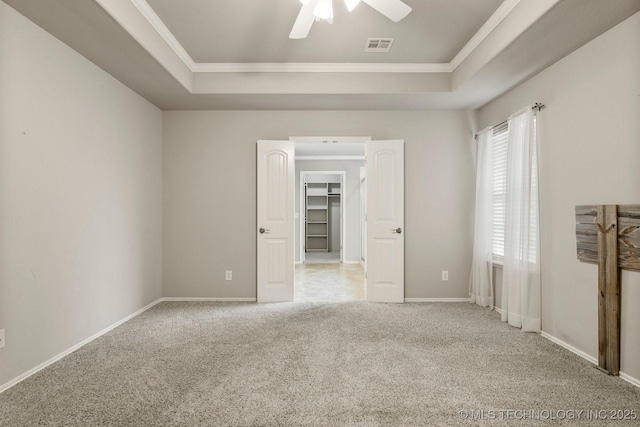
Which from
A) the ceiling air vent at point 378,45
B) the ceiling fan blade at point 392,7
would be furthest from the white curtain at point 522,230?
the ceiling fan blade at point 392,7

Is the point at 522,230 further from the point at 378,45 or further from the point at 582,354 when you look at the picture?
the point at 378,45

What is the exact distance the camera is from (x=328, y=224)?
10547 millimetres

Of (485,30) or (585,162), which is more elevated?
(485,30)

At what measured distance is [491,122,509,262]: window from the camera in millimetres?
3903

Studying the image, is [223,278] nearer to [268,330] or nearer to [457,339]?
[268,330]

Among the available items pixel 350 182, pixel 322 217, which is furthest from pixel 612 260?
pixel 322 217

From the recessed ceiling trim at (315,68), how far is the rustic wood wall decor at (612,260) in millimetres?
2271

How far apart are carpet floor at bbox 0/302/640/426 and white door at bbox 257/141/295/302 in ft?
3.12

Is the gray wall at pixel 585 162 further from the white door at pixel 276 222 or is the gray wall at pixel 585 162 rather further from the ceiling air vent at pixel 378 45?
the white door at pixel 276 222

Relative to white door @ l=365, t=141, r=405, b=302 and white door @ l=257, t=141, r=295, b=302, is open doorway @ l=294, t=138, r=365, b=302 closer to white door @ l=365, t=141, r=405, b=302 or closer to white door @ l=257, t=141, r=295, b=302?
white door @ l=257, t=141, r=295, b=302

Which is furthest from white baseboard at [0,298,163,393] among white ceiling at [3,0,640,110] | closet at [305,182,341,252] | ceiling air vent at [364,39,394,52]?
closet at [305,182,341,252]

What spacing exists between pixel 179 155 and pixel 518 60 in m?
3.99

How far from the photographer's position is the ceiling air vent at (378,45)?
334 cm

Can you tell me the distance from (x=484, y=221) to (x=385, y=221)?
119 centimetres
